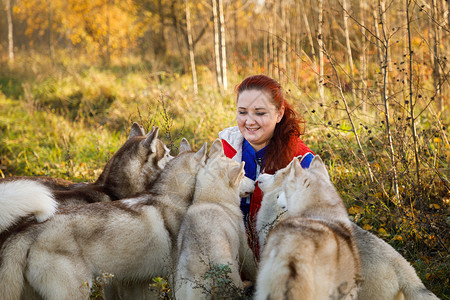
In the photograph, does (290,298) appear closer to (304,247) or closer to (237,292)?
(304,247)

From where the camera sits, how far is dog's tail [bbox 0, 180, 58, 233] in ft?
11.0

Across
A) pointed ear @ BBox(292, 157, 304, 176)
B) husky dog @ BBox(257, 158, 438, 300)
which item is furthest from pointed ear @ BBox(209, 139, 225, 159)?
husky dog @ BBox(257, 158, 438, 300)

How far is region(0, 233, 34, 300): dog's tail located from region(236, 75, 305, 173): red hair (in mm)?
2643

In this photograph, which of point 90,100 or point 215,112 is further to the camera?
point 90,100

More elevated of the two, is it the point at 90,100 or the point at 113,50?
the point at 113,50

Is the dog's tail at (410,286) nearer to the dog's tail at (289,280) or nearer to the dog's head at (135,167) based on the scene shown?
the dog's tail at (289,280)

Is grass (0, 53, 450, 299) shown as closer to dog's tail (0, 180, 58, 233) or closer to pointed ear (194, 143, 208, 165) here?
pointed ear (194, 143, 208, 165)

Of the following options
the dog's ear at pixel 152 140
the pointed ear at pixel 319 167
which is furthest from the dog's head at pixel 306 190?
the dog's ear at pixel 152 140

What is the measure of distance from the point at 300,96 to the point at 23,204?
6.33 metres

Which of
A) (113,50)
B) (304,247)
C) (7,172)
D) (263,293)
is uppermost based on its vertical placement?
(113,50)

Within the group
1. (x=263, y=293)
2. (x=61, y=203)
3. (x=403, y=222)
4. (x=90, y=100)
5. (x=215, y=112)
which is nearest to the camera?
(x=263, y=293)

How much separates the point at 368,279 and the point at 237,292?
3.16ft

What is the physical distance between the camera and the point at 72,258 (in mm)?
3320

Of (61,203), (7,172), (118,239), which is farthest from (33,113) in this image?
(118,239)
